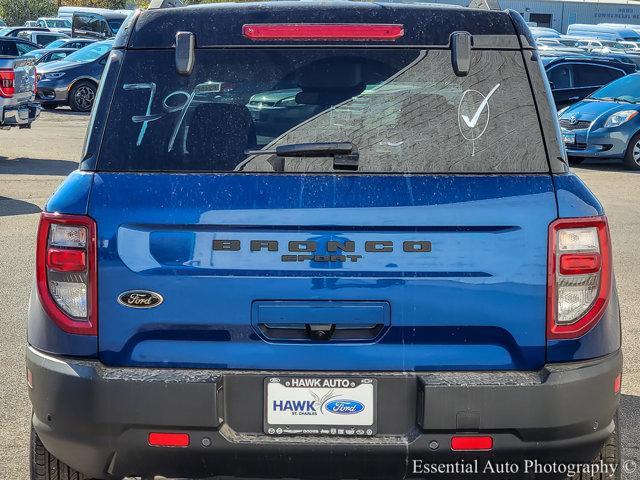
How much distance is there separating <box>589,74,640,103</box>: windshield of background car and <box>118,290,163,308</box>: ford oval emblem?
49.7 ft

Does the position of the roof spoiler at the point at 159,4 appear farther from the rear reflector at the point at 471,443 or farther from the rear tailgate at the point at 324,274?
the rear reflector at the point at 471,443

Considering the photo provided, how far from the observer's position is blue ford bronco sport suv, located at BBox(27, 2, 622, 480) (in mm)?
3287

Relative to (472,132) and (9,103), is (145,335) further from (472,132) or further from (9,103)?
(9,103)

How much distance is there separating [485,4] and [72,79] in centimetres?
2260

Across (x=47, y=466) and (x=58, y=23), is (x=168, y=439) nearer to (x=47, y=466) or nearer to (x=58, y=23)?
(x=47, y=466)

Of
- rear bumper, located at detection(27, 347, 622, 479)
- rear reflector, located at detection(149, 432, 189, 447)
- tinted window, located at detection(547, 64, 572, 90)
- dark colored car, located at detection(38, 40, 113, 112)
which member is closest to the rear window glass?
rear bumper, located at detection(27, 347, 622, 479)

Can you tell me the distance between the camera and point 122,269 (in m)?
3.32

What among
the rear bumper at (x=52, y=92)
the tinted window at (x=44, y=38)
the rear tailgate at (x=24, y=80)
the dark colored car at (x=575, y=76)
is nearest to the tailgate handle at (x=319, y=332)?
the rear tailgate at (x=24, y=80)

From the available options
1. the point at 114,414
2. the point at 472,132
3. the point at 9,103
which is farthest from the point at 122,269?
the point at 9,103

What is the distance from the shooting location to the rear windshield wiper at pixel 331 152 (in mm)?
3455

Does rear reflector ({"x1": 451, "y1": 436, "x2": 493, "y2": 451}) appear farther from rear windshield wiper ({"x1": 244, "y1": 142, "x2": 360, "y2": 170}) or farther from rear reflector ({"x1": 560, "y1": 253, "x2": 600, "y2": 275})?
rear windshield wiper ({"x1": 244, "y1": 142, "x2": 360, "y2": 170})

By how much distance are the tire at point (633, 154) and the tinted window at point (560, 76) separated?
3800 millimetres

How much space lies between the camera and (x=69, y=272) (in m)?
3.39

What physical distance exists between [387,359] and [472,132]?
30.9 inches
